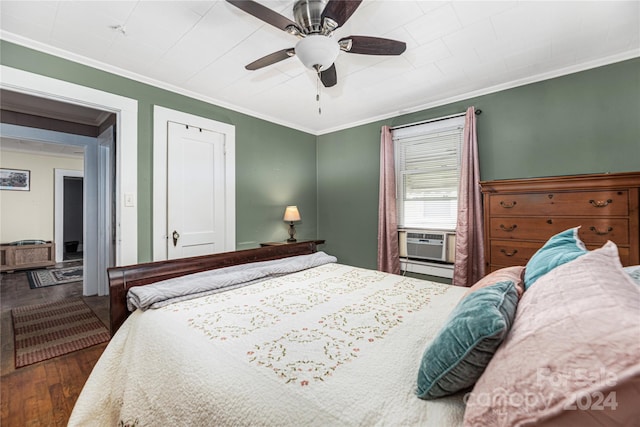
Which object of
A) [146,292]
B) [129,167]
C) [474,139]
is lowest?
[146,292]

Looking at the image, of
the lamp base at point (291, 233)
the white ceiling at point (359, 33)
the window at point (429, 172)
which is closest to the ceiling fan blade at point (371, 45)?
the white ceiling at point (359, 33)

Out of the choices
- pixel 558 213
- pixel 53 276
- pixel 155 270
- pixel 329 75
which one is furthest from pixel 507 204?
pixel 53 276

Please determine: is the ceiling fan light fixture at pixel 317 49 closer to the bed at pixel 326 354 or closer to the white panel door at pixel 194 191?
the bed at pixel 326 354

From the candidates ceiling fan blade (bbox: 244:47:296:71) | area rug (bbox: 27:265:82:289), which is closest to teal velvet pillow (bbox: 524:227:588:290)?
ceiling fan blade (bbox: 244:47:296:71)

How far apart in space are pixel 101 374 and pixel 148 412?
0.68m

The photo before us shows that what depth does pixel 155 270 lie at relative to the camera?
190cm

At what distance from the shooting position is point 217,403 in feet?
2.78

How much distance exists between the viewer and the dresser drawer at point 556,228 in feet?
6.33

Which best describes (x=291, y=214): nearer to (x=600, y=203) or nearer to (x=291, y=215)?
(x=291, y=215)

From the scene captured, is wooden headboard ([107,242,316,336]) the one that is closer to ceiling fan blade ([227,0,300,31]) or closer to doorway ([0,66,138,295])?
doorway ([0,66,138,295])

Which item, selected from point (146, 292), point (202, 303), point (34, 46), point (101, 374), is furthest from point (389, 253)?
point (34, 46)

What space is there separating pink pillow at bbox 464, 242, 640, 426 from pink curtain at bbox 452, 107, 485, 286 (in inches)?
92.2

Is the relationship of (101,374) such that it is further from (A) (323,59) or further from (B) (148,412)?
(A) (323,59)

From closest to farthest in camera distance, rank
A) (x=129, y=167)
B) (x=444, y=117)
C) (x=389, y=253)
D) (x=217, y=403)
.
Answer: (x=217, y=403), (x=129, y=167), (x=444, y=117), (x=389, y=253)
